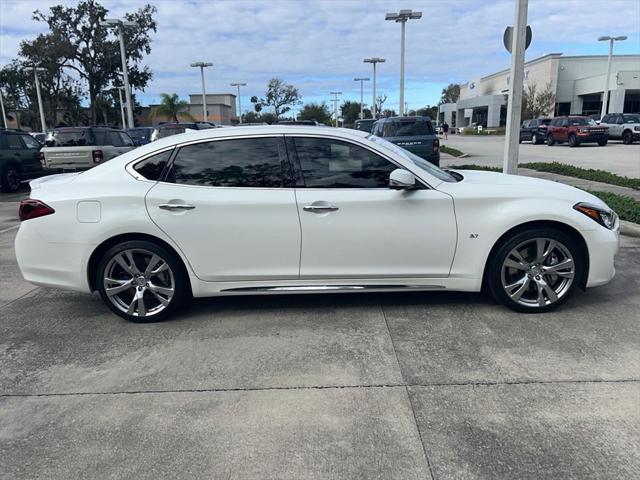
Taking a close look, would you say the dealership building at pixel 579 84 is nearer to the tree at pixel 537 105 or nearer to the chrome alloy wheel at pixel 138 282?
the tree at pixel 537 105

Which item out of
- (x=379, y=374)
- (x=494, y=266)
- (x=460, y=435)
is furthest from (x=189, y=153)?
(x=460, y=435)

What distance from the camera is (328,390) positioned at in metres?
3.38

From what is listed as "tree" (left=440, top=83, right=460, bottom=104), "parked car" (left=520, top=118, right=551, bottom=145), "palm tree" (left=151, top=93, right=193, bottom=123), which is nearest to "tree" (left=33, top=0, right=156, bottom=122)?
"palm tree" (left=151, top=93, right=193, bottom=123)

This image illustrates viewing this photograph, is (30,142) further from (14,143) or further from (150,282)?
(150,282)

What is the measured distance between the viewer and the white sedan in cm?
438

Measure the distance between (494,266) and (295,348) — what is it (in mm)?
1825

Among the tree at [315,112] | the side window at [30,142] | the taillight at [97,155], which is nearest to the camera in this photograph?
the side window at [30,142]

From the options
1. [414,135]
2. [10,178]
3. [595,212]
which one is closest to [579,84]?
[414,135]

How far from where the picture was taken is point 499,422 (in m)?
2.99

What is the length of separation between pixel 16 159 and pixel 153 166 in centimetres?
1196

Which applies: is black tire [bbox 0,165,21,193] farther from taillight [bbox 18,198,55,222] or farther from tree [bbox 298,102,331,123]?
tree [bbox 298,102,331,123]

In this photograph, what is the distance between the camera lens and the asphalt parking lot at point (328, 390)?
271 cm

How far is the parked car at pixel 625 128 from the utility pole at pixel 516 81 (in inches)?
951

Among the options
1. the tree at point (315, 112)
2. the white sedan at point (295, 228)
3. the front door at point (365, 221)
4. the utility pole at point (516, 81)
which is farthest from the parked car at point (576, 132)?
the tree at point (315, 112)
